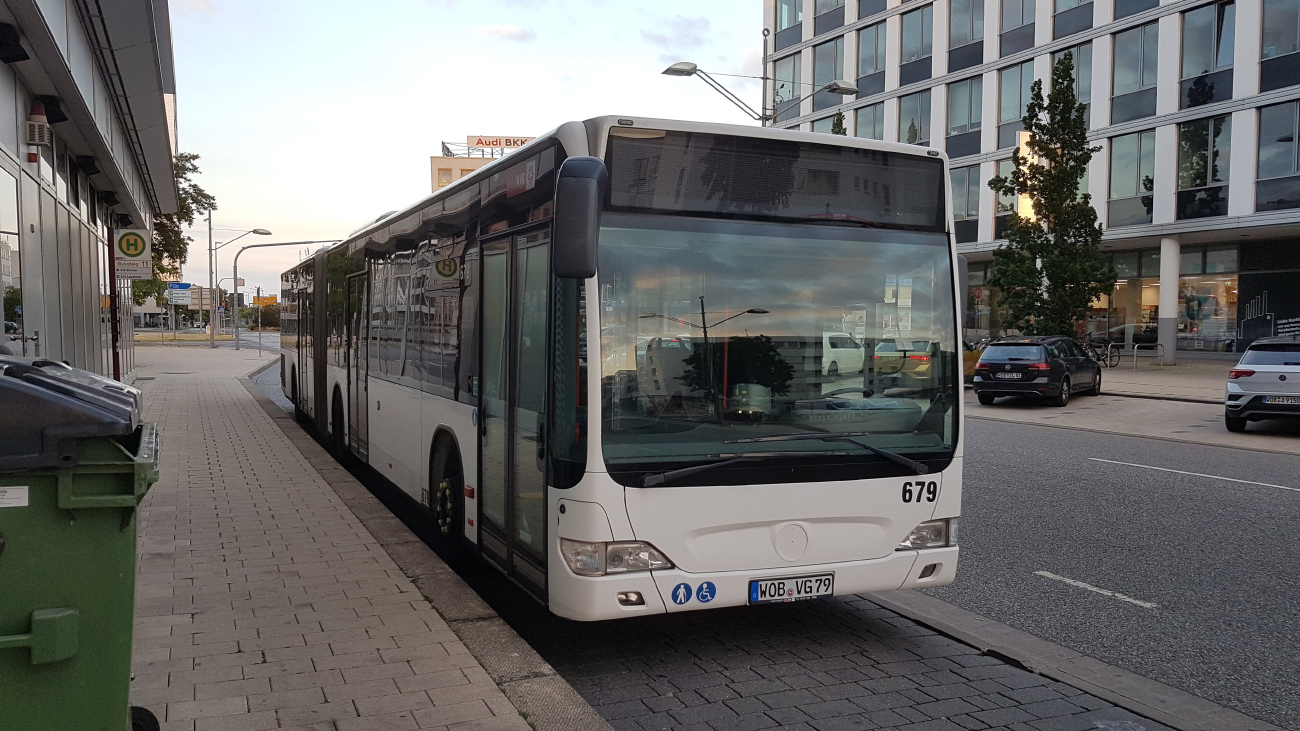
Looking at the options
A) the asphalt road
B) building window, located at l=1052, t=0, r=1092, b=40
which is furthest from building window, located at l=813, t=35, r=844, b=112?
the asphalt road

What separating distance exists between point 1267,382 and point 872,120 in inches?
1259

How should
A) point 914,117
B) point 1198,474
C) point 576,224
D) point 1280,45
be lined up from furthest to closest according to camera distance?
point 914,117, point 1280,45, point 1198,474, point 576,224

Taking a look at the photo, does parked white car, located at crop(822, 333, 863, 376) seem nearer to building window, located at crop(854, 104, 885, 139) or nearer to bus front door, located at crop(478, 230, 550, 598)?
bus front door, located at crop(478, 230, 550, 598)

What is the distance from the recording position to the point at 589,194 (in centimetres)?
452

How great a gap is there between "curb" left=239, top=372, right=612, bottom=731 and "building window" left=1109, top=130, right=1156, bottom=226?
104 ft

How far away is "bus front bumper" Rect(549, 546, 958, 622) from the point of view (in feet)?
15.9

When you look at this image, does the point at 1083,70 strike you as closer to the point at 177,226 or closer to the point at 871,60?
the point at 871,60

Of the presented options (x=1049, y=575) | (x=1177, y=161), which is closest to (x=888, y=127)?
(x=1177, y=161)

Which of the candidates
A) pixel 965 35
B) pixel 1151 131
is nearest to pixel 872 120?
pixel 965 35

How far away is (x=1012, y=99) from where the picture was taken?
1522 inches

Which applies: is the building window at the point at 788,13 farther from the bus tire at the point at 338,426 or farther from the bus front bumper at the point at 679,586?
the bus front bumper at the point at 679,586

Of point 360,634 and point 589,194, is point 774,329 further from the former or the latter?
point 360,634

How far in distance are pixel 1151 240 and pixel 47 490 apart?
36.8 m

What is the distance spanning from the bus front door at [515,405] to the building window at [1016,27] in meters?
36.5
